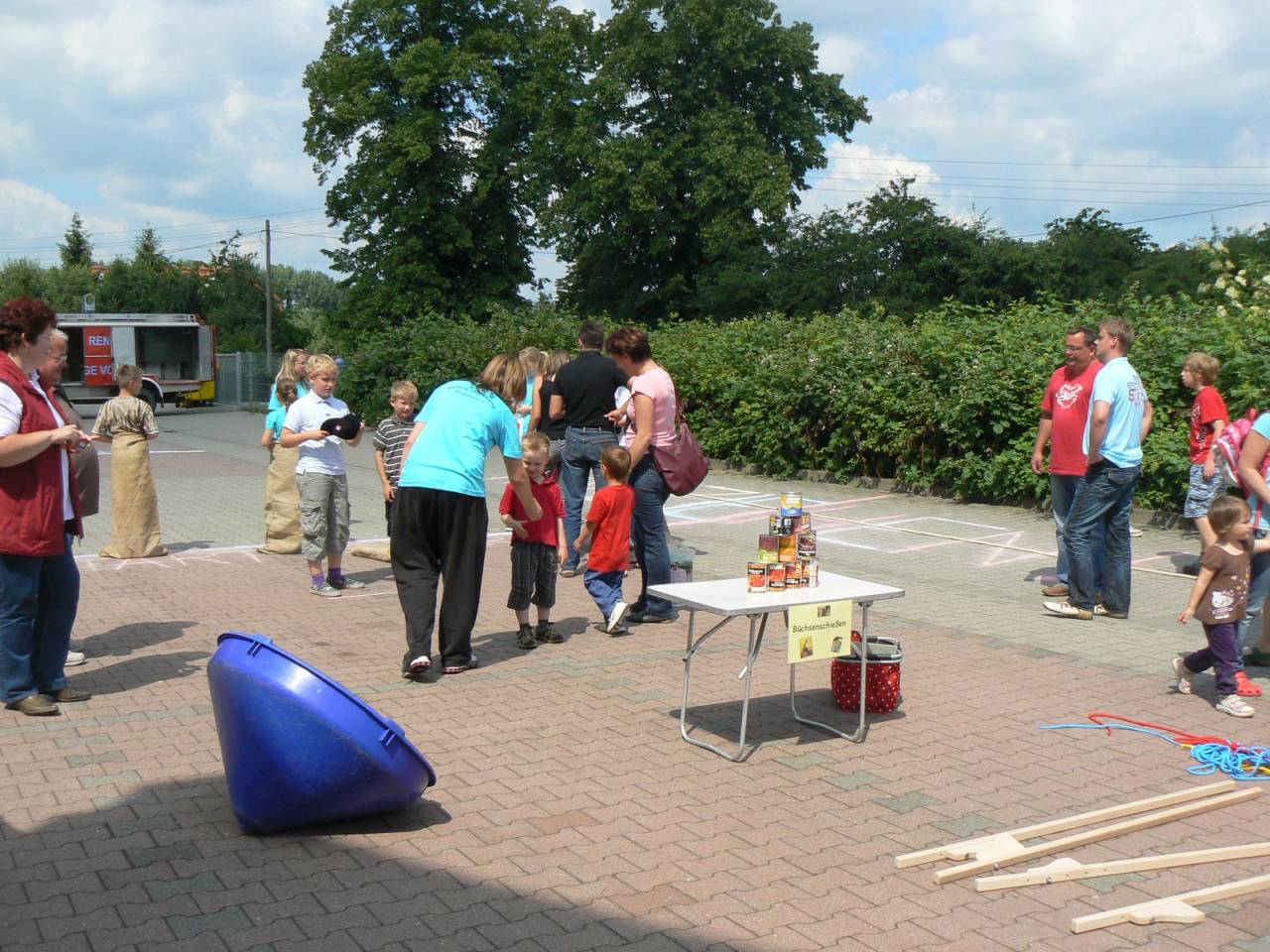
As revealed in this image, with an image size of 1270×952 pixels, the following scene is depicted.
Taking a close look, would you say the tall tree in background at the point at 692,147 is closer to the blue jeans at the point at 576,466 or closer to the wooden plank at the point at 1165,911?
the blue jeans at the point at 576,466

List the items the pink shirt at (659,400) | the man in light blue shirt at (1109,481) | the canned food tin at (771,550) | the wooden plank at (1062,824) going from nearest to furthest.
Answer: the wooden plank at (1062,824), the canned food tin at (771,550), the pink shirt at (659,400), the man in light blue shirt at (1109,481)

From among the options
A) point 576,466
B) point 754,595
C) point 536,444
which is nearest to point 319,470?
point 576,466

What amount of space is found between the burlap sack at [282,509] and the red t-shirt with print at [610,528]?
4.61m

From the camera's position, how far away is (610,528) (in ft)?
26.3

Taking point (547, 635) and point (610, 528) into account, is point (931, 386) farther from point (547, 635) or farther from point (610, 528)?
point (547, 635)

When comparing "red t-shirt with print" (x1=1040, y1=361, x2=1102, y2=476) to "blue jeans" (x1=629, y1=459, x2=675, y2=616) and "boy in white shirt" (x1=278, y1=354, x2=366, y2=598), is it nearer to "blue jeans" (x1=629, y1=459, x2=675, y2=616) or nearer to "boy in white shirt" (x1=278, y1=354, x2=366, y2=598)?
"blue jeans" (x1=629, y1=459, x2=675, y2=616)

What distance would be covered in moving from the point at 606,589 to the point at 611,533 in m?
0.39

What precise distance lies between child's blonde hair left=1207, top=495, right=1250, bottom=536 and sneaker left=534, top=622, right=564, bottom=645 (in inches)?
150

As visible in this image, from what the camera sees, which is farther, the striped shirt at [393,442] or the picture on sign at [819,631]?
the striped shirt at [393,442]

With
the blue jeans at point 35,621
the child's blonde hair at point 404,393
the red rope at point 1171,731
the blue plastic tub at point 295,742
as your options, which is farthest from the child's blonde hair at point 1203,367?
the blue jeans at point 35,621

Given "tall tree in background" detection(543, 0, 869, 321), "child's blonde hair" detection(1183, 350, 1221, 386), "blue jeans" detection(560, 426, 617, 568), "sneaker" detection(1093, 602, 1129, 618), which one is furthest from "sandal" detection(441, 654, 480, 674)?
"tall tree in background" detection(543, 0, 869, 321)

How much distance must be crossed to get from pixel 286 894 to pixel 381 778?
21.4 inches

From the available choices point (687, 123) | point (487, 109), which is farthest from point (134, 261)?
point (687, 123)

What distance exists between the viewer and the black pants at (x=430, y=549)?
6711mm
